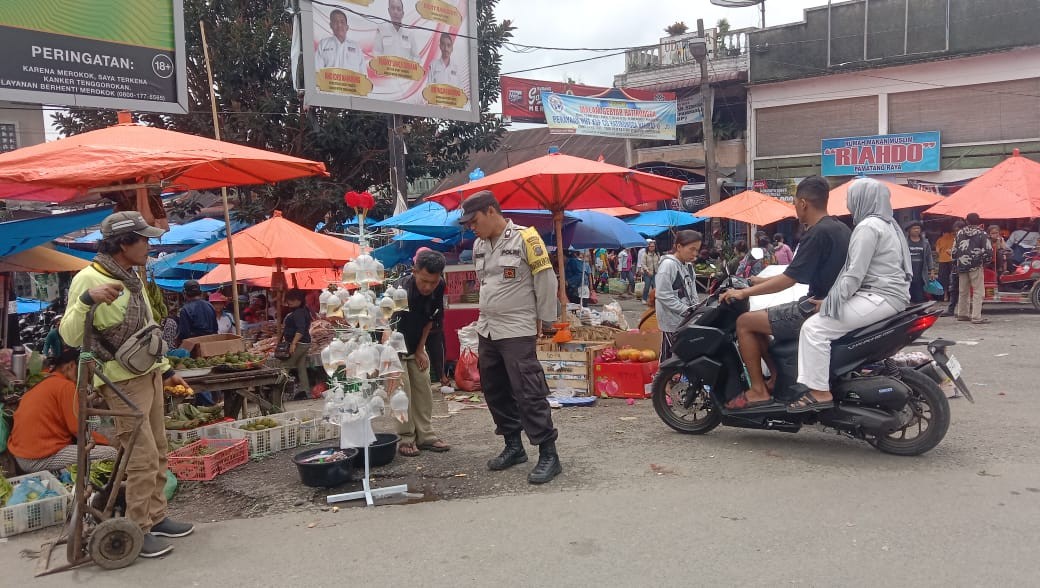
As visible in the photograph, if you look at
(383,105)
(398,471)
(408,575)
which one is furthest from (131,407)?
(383,105)

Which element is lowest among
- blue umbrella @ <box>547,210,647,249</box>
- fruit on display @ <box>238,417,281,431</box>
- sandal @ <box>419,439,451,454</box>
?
sandal @ <box>419,439,451,454</box>

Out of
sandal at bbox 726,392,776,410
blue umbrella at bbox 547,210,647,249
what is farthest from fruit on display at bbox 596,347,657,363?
blue umbrella at bbox 547,210,647,249

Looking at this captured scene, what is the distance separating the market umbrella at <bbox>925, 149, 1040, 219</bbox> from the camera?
12.8 meters

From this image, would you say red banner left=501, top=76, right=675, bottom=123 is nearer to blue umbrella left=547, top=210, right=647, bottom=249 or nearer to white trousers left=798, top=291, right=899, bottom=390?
blue umbrella left=547, top=210, right=647, bottom=249

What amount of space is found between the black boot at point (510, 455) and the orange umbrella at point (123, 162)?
284 centimetres

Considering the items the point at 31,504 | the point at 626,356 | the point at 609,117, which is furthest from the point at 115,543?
the point at 609,117

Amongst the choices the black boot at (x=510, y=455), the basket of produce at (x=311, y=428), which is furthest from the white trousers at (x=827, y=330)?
the basket of produce at (x=311, y=428)

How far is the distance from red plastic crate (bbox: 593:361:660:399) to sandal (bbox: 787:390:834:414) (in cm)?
267

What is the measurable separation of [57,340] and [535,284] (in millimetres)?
4588

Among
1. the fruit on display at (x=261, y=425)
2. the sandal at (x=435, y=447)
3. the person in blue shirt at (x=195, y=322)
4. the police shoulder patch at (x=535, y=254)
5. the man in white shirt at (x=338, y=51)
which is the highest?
the man in white shirt at (x=338, y=51)

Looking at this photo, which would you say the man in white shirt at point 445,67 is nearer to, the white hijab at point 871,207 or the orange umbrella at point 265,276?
the orange umbrella at point 265,276

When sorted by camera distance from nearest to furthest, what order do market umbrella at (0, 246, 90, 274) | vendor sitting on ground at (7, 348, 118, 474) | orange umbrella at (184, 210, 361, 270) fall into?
vendor sitting on ground at (7, 348, 118, 474)
market umbrella at (0, 246, 90, 274)
orange umbrella at (184, 210, 361, 270)

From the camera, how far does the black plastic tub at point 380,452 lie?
18.6 ft

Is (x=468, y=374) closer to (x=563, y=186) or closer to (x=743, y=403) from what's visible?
(x=563, y=186)
